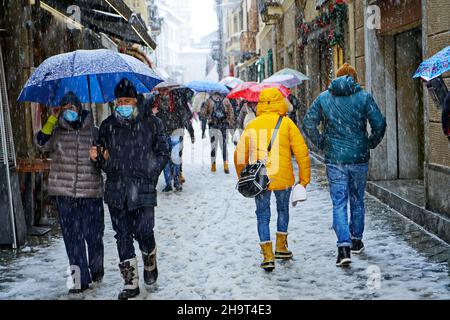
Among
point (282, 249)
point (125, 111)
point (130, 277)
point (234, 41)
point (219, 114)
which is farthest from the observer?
point (234, 41)

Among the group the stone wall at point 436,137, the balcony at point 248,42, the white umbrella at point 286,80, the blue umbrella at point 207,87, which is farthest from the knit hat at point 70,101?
the balcony at point 248,42

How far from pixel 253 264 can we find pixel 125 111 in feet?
6.71

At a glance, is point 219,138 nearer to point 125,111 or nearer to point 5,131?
point 5,131

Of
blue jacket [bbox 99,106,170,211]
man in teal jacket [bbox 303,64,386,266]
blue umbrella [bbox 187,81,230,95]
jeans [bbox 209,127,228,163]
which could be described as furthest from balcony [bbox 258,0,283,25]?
blue jacket [bbox 99,106,170,211]

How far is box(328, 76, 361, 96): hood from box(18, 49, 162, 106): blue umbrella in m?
1.65

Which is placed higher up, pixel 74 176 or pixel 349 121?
pixel 349 121

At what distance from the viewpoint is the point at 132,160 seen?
5.48 metres

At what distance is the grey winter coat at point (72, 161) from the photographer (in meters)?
5.60

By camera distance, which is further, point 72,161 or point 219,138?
point 219,138

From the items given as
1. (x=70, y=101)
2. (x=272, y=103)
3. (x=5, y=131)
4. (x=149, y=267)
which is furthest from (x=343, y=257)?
(x=5, y=131)

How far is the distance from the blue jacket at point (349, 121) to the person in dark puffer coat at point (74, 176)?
84.7 inches

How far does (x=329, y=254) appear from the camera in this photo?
22.5ft

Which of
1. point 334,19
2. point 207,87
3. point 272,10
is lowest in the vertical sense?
point 207,87

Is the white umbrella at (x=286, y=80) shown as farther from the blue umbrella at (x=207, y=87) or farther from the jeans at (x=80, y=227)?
the jeans at (x=80, y=227)
